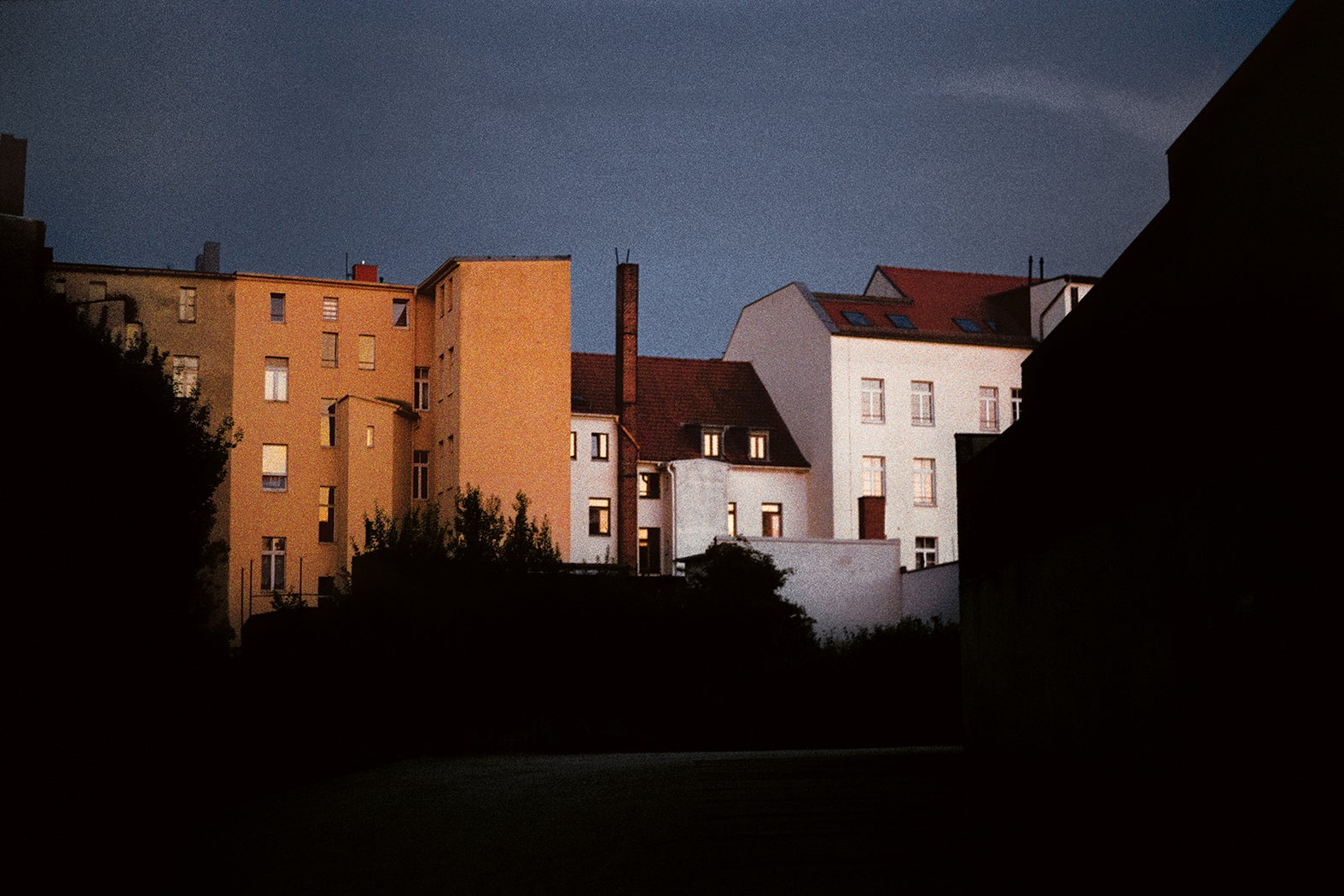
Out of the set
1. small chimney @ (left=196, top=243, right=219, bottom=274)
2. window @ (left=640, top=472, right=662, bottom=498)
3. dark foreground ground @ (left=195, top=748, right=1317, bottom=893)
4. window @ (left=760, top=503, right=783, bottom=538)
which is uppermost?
small chimney @ (left=196, top=243, right=219, bottom=274)

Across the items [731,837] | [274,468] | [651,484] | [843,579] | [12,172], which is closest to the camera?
[731,837]

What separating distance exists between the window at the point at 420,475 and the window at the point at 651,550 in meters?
8.99

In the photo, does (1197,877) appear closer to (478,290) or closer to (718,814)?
(718,814)

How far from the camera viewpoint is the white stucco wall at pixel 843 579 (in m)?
50.3

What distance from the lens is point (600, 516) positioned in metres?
57.3

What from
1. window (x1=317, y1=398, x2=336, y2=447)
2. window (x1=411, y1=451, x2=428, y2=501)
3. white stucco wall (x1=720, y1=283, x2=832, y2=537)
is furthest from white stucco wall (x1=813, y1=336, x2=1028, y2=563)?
window (x1=317, y1=398, x2=336, y2=447)

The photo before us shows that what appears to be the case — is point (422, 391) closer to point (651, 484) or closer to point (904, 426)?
point (651, 484)

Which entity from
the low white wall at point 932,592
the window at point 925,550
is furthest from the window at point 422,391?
the low white wall at point 932,592

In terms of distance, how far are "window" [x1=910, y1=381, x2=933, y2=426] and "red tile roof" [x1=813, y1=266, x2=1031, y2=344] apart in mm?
1951

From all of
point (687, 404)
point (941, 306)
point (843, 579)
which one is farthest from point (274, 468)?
point (941, 306)

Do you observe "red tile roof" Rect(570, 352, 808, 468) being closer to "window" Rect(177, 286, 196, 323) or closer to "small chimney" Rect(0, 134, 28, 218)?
"window" Rect(177, 286, 196, 323)

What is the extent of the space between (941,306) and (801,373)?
7.42m

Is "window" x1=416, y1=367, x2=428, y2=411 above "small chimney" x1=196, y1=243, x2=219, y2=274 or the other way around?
the other way around

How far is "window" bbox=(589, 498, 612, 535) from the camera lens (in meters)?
57.1
